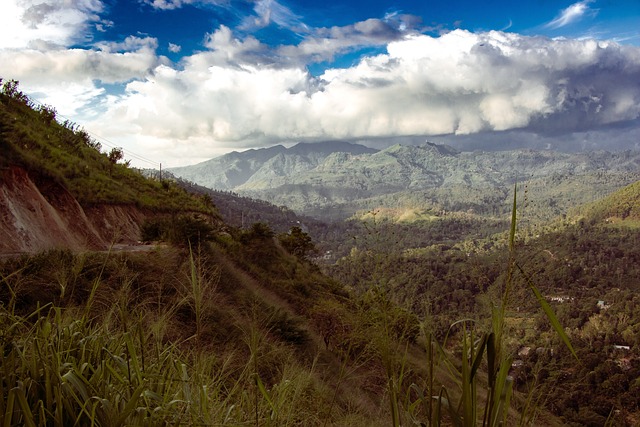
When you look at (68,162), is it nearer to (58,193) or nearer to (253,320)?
(58,193)

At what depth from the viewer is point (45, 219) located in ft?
47.1

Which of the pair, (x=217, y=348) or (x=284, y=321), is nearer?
(x=217, y=348)

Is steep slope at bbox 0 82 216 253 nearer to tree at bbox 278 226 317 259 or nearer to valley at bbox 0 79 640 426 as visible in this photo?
valley at bbox 0 79 640 426

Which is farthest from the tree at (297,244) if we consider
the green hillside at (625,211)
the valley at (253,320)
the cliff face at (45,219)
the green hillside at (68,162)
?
the green hillside at (625,211)

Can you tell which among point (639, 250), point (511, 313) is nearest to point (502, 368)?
point (511, 313)

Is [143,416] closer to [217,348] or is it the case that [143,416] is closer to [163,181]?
[217,348]

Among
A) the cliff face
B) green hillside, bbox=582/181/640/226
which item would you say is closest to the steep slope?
the cliff face

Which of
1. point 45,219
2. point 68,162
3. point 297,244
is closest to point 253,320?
point 45,219

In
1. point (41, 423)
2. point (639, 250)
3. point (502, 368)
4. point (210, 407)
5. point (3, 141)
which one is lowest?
point (639, 250)

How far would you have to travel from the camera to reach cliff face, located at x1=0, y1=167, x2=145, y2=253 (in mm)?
12727

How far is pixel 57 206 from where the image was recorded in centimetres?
1593

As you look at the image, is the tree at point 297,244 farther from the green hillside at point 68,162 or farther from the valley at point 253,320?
the green hillside at point 68,162

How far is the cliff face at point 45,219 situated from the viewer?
12.7 m

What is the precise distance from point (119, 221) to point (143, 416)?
734 inches
